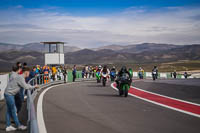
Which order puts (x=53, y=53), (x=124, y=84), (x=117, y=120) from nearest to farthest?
(x=117, y=120)
(x=124, y=84)
(x=53, y=53)

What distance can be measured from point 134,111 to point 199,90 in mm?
9603

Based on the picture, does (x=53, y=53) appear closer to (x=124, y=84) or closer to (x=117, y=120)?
(x=124, y=84)

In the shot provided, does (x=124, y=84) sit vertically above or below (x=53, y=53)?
below

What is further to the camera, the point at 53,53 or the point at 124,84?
the point at 53,53

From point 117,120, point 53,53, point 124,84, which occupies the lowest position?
point 117,120

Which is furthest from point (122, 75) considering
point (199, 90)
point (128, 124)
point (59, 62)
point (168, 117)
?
point (59, 62)

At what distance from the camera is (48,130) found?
8.47 meters

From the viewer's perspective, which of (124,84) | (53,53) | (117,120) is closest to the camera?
(117,120)

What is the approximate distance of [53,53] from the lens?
137 ft

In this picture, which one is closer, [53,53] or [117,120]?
[117,120]

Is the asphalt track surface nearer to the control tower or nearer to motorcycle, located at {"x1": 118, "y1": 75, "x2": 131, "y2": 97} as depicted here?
motorcycle, located at {"x1": 118, "y1": 75, "x2": 131, "y2": 97}

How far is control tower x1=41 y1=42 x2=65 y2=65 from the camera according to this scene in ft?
137

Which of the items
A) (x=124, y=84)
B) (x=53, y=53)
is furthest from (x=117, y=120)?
(x=53, y=53)

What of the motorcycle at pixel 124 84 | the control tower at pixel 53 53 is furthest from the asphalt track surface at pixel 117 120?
the control tower at pixel 53 53
